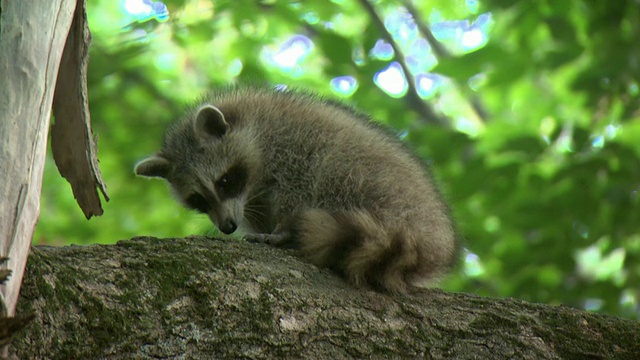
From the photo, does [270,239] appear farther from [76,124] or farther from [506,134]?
[506,134]

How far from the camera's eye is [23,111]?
1.81 meters

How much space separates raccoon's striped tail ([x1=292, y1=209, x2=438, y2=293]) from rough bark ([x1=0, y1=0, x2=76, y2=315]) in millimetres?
959

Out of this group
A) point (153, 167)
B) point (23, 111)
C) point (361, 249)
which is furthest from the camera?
point (153, 167)

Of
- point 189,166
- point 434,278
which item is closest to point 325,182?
point 434,278

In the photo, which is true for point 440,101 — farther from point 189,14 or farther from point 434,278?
point 434,278

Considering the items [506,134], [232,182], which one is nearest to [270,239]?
[232,182]

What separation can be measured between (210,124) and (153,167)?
0.40m

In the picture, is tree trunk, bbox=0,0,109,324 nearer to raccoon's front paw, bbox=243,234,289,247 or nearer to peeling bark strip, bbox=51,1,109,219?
peeling bark strip, bbox=51,1,109,219

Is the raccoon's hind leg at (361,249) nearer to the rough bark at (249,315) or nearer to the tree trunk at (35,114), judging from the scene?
the rough bark at (249,315)

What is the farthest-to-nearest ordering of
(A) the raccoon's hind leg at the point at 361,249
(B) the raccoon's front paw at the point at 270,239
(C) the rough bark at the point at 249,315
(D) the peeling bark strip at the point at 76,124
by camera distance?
1. (B) the raccoon's front paw at the point at 270,239
2. (A) the raccoon's hind leg at the point at 361,249
3. (D) the peeling bark strip at the point at 76,124
4. (C) the rough bark at the point at 249,315

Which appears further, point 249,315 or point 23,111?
point 249,315

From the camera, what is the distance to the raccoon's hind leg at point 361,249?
241 centimetres

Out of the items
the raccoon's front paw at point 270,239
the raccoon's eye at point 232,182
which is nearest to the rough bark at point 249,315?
the raccoon's front paw at point 270,239

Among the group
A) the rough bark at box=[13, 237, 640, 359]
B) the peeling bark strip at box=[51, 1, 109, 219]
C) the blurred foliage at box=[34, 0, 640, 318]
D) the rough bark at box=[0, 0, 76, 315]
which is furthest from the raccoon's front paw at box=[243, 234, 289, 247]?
the blurred foliage at box=[34, 0, 640, 318]
